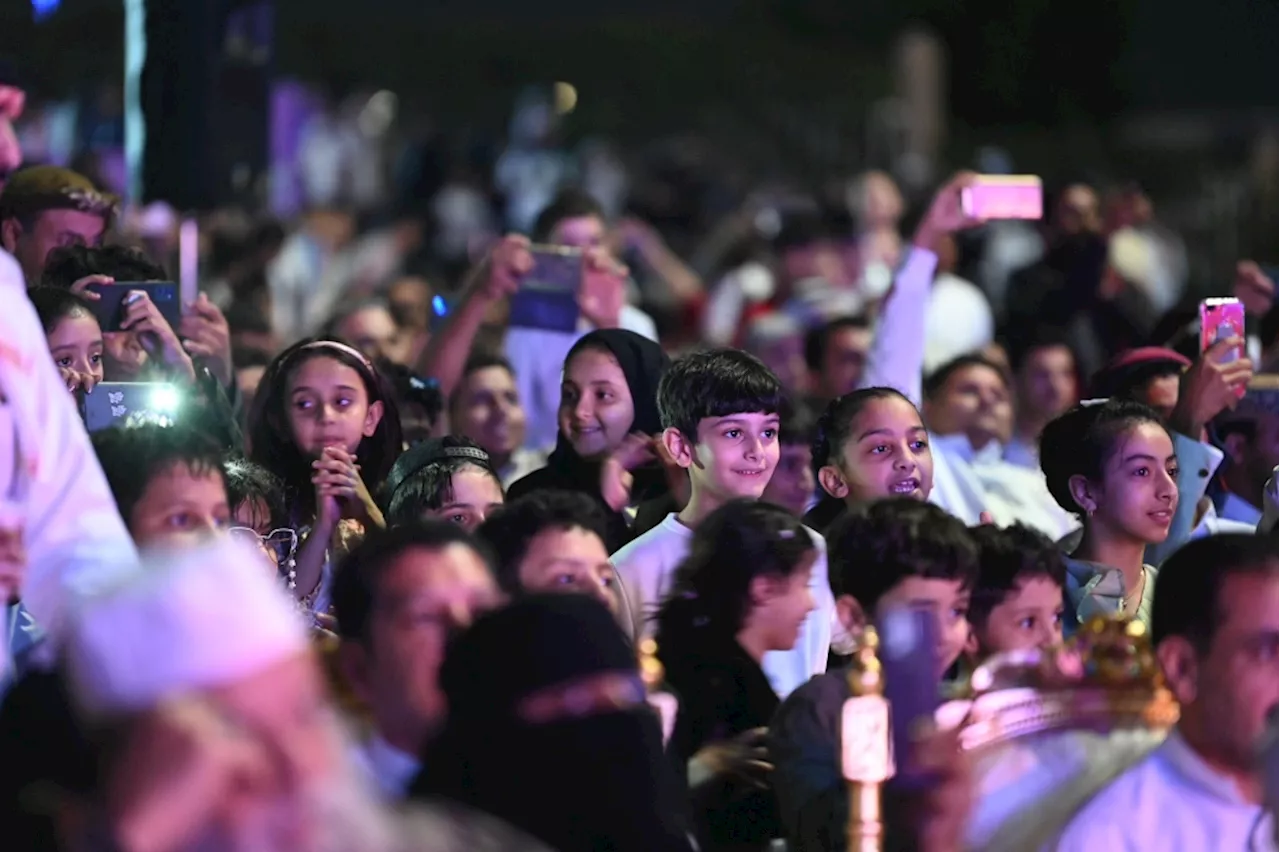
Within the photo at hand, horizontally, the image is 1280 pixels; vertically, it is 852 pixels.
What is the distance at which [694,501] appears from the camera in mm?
6461

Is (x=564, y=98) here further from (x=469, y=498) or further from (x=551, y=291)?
(x=469, y=498)

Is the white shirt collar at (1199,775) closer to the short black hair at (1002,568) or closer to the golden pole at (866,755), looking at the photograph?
the golden pole at (866,755)

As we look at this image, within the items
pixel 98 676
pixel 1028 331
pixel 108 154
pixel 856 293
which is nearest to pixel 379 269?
pixel 108 154

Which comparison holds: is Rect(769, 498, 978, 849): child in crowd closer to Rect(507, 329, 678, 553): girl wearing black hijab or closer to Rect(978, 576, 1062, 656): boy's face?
Rect(978, 576, 1062, 656): boy's face

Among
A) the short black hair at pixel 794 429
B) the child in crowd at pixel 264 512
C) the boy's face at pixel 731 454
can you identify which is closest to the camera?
the child in crowd at pixel 264 512

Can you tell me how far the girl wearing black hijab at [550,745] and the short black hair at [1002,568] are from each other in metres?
1.50

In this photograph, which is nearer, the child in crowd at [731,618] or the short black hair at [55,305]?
the child in crowd at [731,618]

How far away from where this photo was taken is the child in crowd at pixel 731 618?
195 inches

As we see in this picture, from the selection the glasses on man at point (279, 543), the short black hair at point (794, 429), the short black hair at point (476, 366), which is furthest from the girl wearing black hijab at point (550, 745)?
the short black hair at point (476, 366)

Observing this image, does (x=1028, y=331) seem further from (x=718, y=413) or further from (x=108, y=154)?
(x=108, y=154)

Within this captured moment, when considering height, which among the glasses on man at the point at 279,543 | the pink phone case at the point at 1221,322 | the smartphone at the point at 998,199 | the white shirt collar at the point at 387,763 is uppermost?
the smartphone at the point at 998,199

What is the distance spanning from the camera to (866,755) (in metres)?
4.31

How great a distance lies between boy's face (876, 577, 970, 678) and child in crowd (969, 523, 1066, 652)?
0.27m

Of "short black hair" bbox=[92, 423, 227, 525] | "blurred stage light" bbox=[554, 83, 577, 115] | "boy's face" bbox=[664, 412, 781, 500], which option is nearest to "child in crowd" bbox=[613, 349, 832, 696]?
"boy's face" bbox=[664, 412, 781, 500]
